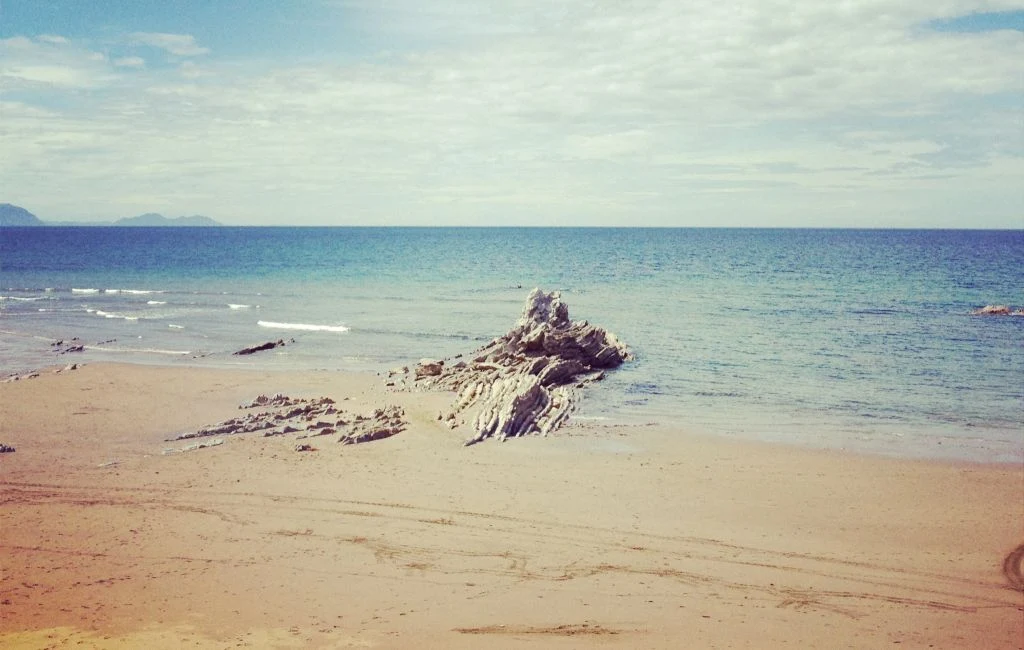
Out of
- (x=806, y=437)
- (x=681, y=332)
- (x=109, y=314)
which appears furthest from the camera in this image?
(x=109, y=314)

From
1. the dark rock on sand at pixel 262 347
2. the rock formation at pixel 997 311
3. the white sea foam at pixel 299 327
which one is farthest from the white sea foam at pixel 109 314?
the rock formation at pixel 997 311

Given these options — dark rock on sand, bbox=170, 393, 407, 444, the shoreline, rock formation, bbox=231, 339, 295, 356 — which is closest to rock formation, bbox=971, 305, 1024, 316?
the shoreline

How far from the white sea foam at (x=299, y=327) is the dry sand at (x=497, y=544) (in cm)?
1784

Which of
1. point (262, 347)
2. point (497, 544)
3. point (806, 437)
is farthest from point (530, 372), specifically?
point (262, 347)

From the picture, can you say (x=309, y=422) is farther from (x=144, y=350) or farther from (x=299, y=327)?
(x=299, y=327)

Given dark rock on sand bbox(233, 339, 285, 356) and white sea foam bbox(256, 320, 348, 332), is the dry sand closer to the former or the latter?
dark rock on sand bbox(233, 339, 285, 356)

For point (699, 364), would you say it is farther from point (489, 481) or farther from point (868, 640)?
point (868, 640)

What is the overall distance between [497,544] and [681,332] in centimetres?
2339

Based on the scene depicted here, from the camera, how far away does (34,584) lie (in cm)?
912

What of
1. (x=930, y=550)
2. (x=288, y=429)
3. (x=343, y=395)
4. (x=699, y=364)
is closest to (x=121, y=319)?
(x=343, y=395)

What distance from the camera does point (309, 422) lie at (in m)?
17.4

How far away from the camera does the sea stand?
749 inches

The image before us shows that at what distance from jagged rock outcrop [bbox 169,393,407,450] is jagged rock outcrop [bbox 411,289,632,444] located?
1.63 metres

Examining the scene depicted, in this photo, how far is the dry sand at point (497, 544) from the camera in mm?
8367
